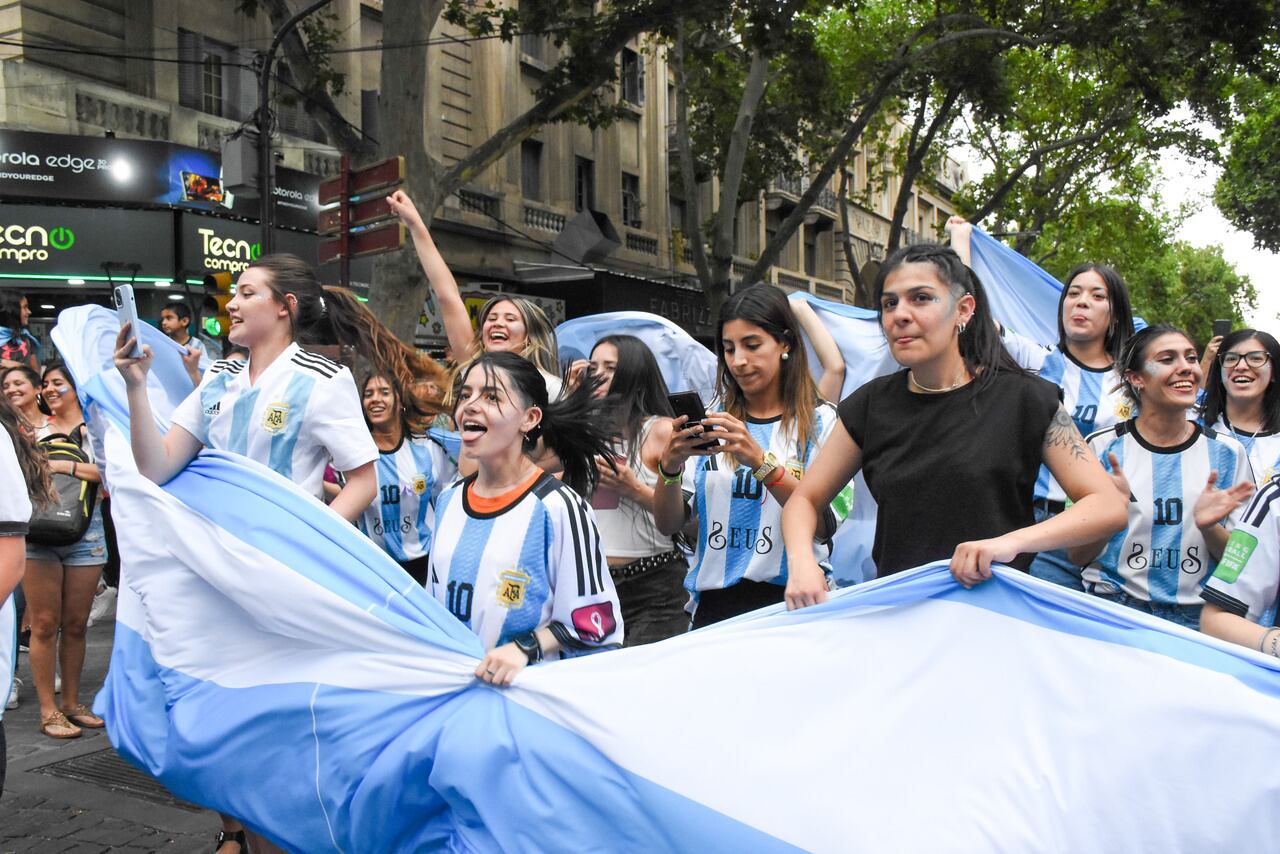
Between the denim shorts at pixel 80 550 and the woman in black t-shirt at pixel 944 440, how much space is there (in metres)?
4.76

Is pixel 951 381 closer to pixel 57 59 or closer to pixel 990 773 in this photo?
pixel 990 773

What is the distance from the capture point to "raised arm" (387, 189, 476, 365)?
4703 mm

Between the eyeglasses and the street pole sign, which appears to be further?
the street pole sign

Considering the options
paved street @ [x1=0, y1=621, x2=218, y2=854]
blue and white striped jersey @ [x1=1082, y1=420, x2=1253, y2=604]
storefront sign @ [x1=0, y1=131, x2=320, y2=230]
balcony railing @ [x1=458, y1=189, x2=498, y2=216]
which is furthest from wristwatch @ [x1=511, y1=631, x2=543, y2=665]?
balcony railing @ [x1=458, y1=189, x2=498, y2=216]

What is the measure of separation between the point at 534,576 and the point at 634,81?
24.7 meters

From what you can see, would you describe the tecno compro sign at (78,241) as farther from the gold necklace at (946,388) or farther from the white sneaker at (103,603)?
the gold necklace at (946,388)

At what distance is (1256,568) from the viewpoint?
2947mm

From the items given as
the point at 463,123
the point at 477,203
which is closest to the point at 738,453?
the point at 477,203

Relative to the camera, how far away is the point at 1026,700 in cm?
242

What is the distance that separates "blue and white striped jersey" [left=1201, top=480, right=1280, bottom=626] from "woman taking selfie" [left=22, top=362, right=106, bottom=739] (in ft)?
17.3

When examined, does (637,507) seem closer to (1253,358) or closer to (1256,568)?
(1256,568)

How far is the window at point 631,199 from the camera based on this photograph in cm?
2622

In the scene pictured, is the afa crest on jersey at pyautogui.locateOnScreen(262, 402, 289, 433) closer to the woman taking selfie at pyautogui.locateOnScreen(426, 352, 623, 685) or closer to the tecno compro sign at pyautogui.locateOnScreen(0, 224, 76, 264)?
the woman taking selfie at pyautogui.locateOnScreen(426, 352, 623, 685)

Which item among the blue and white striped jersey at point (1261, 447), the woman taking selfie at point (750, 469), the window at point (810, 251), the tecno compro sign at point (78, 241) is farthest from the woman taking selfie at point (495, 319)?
the window at point (810, 251)
